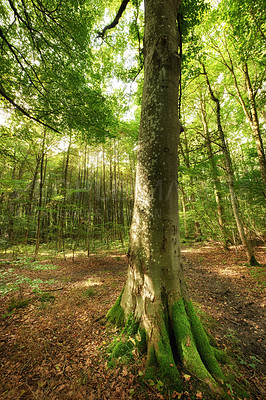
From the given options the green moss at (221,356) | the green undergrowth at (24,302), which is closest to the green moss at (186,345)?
the green moss at (221,356)

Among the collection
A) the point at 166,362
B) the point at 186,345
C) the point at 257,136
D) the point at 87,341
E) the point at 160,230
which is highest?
the point at 257,136

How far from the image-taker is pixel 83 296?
13.2ft

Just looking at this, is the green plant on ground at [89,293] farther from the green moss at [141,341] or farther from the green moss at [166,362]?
the green moss at [166,362]

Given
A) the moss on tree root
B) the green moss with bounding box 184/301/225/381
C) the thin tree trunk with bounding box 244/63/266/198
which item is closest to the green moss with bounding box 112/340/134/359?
the moss on tree root

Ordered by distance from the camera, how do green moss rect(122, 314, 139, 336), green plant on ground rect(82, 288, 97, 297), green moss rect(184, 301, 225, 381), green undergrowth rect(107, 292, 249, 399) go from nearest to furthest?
green undergrowth rect(107, 292, 249, 399), green moss rect(184, 301, 225, 381), green moss rect(122, 314, 139, 336), green plant on ground rect(82, 288, 97, 297)

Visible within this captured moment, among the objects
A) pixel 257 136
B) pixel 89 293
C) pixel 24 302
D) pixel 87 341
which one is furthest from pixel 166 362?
pixel 257 136

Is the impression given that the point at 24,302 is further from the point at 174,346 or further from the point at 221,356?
the point at 221,356

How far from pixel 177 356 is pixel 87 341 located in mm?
1364

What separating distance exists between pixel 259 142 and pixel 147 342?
7.60 m

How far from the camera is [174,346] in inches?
79.3

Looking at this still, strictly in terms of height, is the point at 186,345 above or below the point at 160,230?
below

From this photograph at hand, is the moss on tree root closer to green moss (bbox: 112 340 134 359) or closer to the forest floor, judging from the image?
green moss (bbox: 112 340 134 359)

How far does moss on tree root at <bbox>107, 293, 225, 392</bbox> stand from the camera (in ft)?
5.64

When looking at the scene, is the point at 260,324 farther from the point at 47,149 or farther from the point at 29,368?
the point at 47,149
